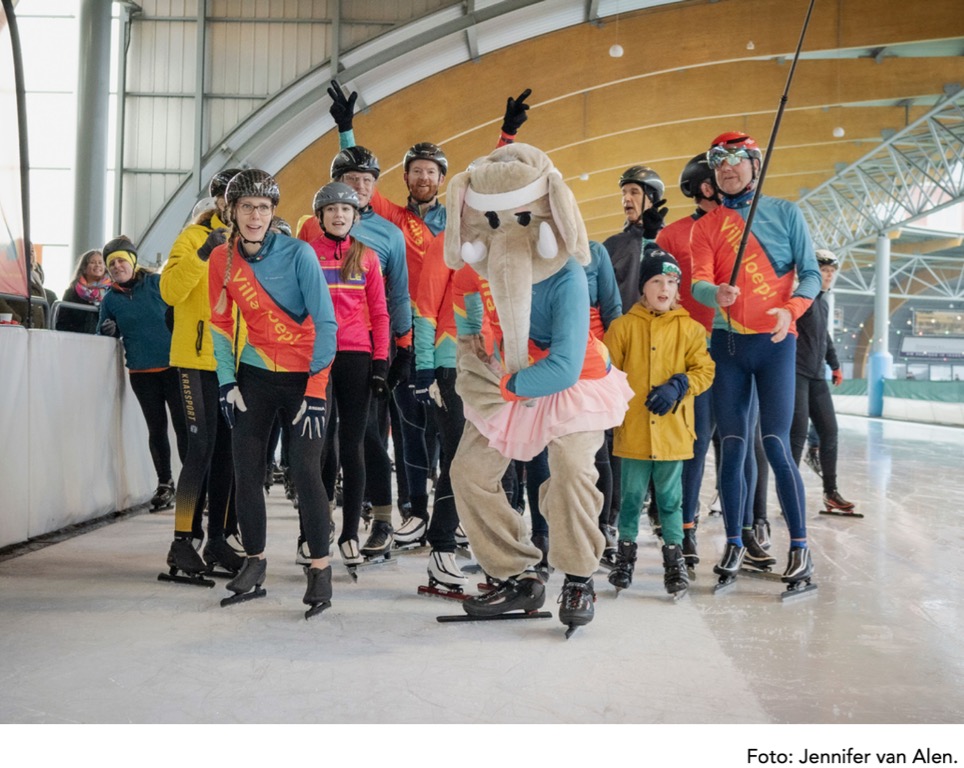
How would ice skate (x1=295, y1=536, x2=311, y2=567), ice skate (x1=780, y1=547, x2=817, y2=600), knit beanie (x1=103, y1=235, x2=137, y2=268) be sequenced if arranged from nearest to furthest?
ice skate (x1=780, y1=547, x2=817, y2=600) < ice skate (x1=295, y1=536, x2=311, y2=567) < knit beanie (x1=103, y1=235, x2=137, y2=268)

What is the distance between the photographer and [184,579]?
3.89m

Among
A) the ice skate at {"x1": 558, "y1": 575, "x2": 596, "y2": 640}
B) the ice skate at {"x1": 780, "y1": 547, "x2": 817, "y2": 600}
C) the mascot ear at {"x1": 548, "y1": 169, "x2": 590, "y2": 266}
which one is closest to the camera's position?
the mascot ear at {"x1": 548, "y1": 169, "x2": 590, "y2": 266}

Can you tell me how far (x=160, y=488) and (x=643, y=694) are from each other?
14.0 ft

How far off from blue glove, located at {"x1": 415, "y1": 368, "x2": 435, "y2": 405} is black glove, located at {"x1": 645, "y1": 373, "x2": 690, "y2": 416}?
86 cm

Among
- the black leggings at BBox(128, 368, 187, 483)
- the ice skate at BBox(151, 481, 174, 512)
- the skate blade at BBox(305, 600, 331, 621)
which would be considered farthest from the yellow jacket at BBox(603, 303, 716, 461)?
the ice skate at BBox(151, 481, 174, 512)

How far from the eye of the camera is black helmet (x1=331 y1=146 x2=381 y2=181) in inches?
173

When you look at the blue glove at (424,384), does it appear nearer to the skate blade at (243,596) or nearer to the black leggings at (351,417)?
the black leggings at (351,417)

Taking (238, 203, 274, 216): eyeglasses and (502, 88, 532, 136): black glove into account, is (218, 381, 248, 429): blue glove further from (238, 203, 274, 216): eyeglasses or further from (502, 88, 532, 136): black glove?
(502, 88, 532, 136): black glove

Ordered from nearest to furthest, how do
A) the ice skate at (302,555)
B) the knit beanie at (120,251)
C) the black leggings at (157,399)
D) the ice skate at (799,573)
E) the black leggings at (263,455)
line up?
the black leggings at (263,455) < the ice skate at (799,573) < the ice skate at (302,555) < the black leggings at (157,399) < the knit beanie at (120,251)

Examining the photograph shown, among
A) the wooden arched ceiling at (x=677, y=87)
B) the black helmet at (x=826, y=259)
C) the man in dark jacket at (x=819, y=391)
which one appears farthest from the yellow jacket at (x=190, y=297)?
the wooden arched ceiling at (x=677, y=87)

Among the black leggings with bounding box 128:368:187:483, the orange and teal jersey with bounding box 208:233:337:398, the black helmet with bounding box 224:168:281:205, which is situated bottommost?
the black leggings with bounding box 128:368:187:483

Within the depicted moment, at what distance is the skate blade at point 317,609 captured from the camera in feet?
11.0

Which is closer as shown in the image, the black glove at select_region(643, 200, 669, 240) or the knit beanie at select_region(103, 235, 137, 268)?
the black glove at select_region(643, 200, 669, 240)

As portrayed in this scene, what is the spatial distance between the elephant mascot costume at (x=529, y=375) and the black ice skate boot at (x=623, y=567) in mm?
633
